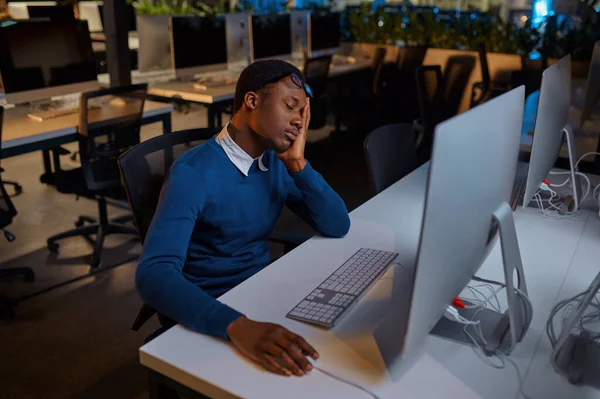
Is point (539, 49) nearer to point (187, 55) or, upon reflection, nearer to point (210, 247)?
point (187, 55)

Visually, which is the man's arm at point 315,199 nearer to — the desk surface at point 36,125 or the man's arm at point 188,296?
the man's arm at point 188,296

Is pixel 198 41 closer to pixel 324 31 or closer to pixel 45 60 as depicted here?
pixel 45 60

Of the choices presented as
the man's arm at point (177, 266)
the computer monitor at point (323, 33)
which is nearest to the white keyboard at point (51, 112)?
the man's arm at point (177, 266)

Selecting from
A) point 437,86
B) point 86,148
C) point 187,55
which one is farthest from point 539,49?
point 86,148

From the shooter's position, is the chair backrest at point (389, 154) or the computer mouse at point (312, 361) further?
the chair backrest at point (389, 154)

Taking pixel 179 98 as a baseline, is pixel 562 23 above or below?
above

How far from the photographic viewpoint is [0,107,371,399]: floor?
209cm

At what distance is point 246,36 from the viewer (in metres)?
4.79

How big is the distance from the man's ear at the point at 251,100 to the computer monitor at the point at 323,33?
4.41 meters

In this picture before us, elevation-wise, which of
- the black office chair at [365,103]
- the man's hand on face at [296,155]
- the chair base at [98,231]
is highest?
the man's hand on face at [296,155]

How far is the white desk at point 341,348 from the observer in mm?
999

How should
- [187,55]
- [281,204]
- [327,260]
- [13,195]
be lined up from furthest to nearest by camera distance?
[187,55] → [13,195] → [281,204] → [327,260]

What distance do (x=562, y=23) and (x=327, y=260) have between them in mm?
4350

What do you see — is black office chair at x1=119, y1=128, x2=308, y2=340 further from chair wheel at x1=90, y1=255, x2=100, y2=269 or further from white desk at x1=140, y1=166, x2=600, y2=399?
chair wheel at x1=90, y1=255, x2=100, y2=269
